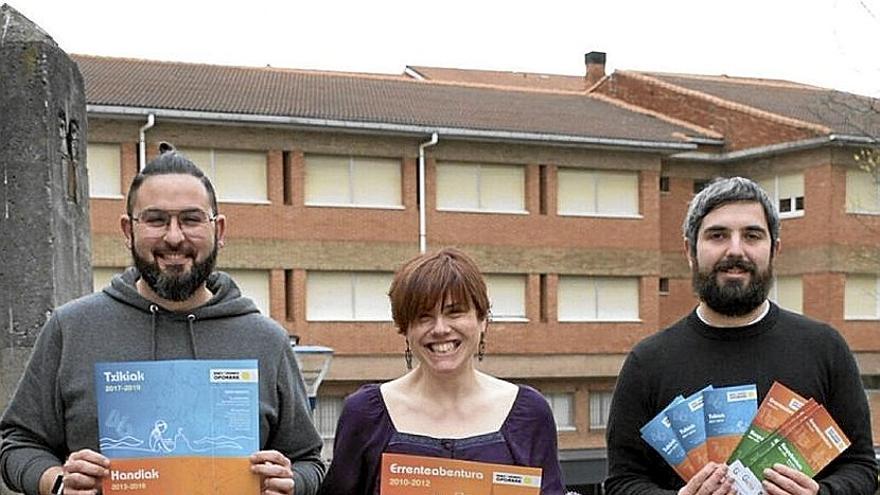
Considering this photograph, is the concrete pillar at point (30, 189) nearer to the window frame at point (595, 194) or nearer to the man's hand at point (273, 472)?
the man's hand at point (273, 472)

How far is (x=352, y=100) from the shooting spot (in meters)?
31.5

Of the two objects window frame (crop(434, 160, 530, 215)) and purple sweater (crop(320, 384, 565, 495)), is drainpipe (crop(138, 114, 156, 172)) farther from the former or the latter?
purple sweater (crop(320, 384, 565, 495))

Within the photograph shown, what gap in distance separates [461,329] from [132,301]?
99 cm

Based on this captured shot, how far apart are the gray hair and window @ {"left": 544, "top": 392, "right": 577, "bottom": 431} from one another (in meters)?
28.3

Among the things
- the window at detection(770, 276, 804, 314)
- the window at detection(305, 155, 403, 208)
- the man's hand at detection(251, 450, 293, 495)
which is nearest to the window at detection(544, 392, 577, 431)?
the window at detection(770, 276, 804, 314)

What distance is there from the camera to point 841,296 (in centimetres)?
3272

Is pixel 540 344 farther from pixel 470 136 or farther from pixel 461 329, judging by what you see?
pixel 461 329

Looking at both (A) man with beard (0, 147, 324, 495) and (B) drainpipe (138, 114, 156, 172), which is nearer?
(A) man with beard (0, 147, 324, 495)

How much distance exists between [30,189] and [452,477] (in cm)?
297

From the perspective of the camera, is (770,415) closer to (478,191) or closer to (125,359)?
(125,359)

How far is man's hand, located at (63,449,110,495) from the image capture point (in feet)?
10.2

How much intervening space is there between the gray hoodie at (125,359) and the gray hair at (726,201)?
1.37 m

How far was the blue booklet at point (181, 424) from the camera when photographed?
3256mm

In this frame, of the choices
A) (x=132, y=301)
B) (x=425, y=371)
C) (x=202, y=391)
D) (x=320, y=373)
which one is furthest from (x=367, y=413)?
(x=320, y=373)
